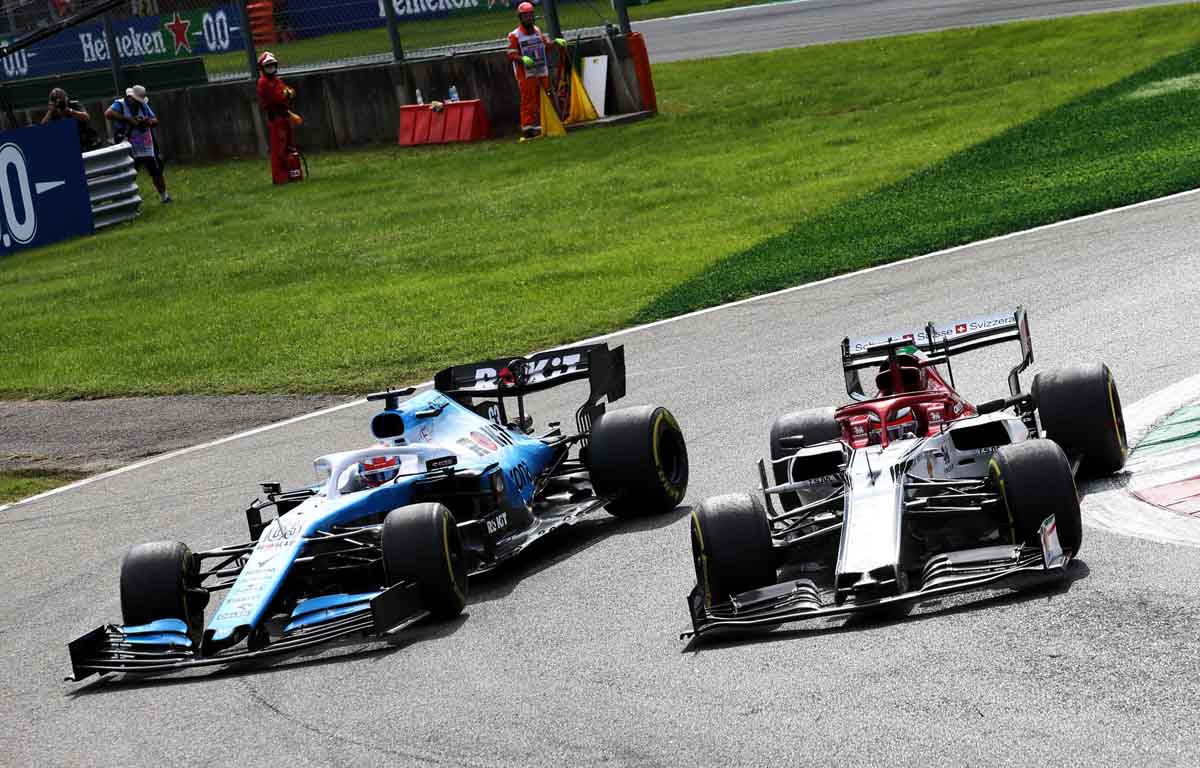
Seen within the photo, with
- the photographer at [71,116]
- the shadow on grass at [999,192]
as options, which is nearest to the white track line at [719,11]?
the photographer at [71,116]

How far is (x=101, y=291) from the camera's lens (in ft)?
81.3

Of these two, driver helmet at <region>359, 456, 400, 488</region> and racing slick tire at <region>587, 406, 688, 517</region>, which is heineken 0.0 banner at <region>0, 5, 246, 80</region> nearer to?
racing slick tire at <region>587, 406, 688, 517</region>

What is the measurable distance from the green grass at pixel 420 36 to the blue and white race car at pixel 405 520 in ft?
63.5

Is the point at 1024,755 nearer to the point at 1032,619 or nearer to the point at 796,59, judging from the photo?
the point at 1032,619

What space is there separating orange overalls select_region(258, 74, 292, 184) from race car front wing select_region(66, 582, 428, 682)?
21023 millimetres

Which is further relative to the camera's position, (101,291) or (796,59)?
(796,59)

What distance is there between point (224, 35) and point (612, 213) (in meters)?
12.8

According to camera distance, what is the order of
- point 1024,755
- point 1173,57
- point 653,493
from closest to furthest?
point 1024,755, point 653,493, point 1173,57

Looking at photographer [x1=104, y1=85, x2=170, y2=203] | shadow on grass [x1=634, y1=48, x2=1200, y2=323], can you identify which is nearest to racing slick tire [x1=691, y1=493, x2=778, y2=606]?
shadow on grass [x1=634, y1=48, x2=1200, y2=323]

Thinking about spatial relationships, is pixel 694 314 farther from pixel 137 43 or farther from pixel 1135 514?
pixel 137 43

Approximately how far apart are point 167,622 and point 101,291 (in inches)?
641

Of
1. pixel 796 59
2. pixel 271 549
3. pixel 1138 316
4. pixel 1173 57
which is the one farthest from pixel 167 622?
pixel 796 59

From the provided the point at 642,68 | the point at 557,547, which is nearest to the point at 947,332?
the point at 557,547

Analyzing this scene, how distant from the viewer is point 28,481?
15.4 metres
